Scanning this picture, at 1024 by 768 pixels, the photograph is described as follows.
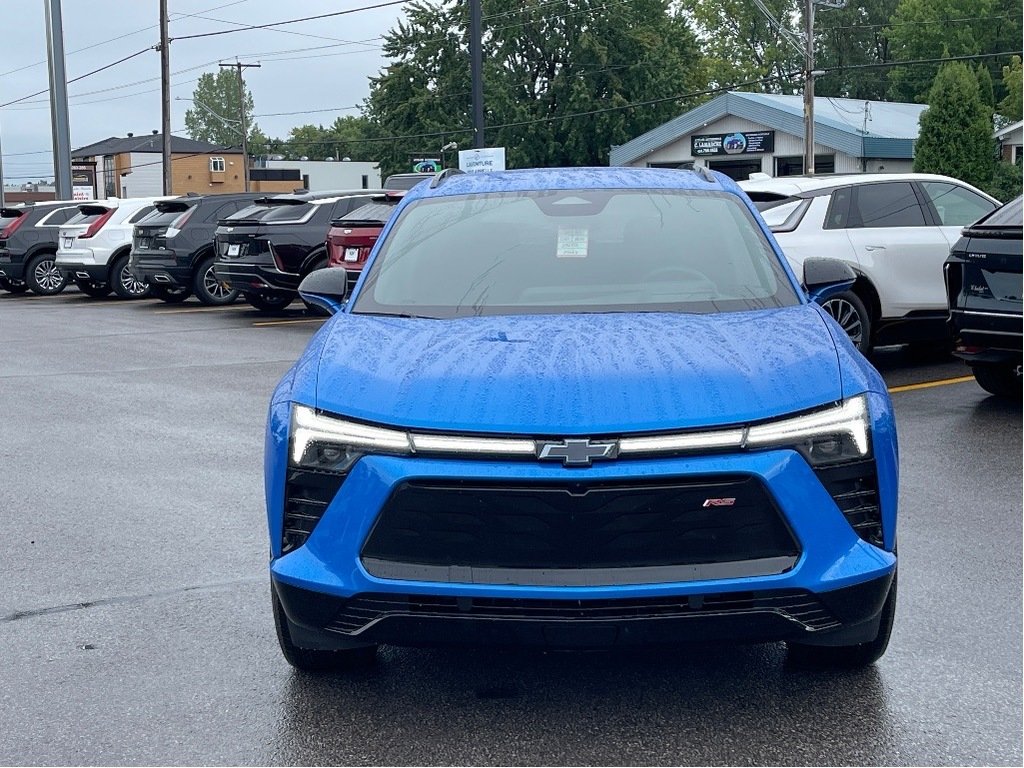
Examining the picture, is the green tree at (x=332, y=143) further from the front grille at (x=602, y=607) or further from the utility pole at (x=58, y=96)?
the front grille at (x=602, y=607)

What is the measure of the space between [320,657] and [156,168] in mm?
112092

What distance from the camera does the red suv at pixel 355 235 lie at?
16.2 m

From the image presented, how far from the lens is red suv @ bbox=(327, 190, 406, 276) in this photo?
1622 cm

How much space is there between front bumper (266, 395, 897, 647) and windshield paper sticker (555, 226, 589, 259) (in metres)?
1.74

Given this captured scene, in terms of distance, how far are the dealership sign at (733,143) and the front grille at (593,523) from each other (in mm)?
47732

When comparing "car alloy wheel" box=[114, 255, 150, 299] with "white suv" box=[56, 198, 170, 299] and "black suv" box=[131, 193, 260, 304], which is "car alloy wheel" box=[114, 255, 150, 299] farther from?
"black suv" box=[131, 193, 260, 304]

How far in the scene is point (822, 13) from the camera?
285 feet

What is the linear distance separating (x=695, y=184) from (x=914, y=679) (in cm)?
231

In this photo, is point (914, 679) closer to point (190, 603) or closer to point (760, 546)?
point (760, 546)

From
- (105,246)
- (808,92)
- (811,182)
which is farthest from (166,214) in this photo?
(808,92)

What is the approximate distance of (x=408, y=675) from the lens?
4.26m

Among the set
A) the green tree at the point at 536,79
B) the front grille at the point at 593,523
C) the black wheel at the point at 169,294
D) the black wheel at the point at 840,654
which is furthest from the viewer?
the green tree at the point at 536,79

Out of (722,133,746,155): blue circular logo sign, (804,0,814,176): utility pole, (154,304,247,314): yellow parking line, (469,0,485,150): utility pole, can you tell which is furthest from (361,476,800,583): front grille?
(722,133,746,155): blue circular logo sign

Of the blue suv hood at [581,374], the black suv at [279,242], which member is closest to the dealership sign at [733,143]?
the black suv at [279,242]
